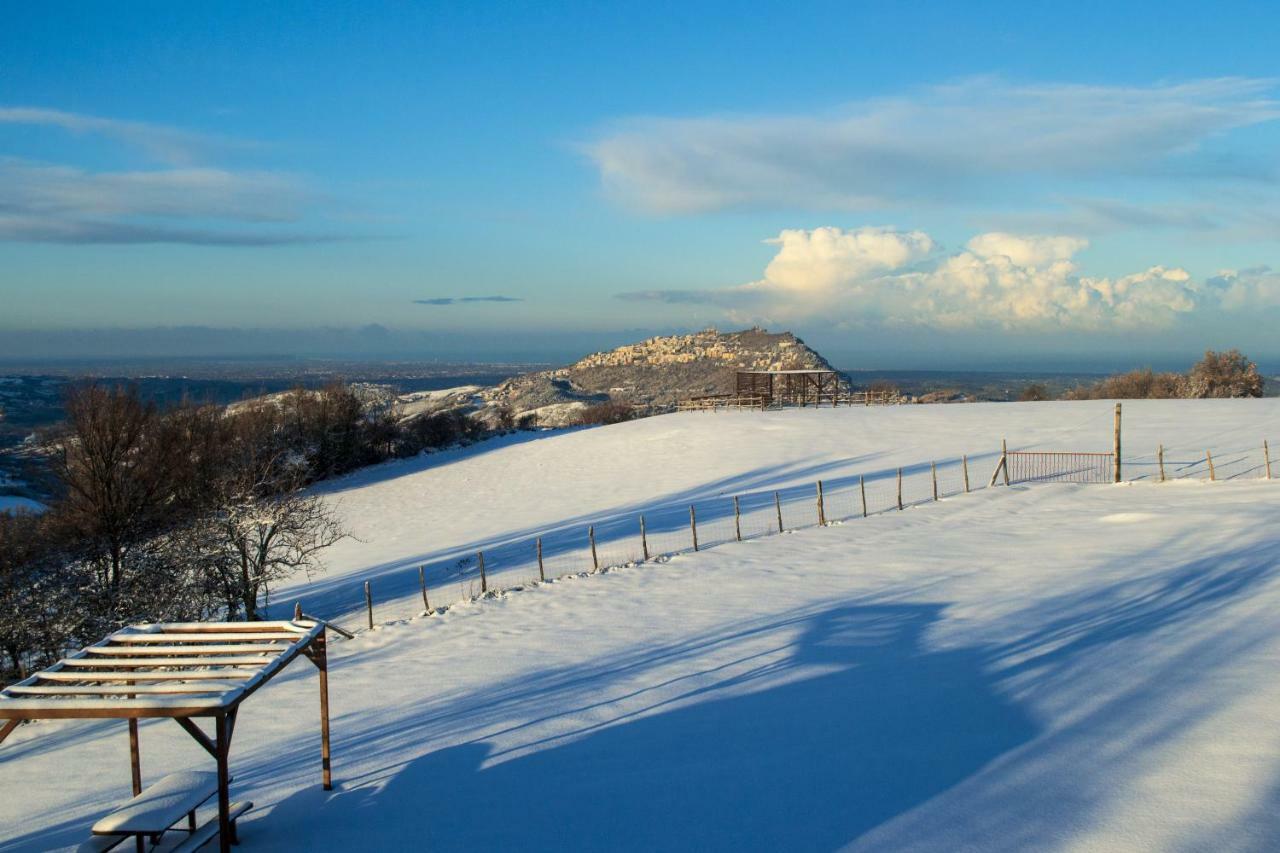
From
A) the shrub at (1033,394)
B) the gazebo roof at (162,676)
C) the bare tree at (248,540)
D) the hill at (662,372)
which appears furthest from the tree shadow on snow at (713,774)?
the shrub at (1033,394)

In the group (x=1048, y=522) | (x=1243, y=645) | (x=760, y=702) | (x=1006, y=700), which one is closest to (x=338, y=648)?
(x=760, y=702)

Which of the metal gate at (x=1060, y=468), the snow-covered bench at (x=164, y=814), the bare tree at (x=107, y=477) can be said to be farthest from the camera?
the metal gate at (x=1060, y=468)

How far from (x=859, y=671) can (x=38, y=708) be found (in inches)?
348

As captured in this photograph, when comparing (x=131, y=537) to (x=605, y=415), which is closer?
(x=131, y=537)

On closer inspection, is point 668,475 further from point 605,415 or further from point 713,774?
point 713,774

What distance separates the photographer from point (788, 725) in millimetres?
9453

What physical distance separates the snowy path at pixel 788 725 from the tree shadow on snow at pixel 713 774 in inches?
1.2

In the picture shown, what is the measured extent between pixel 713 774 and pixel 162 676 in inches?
194

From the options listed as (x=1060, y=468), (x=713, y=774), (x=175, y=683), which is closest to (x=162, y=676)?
(x=175, y=683)

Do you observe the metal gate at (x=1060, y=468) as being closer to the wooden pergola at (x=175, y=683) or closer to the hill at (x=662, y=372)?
the wooden pergola at (x=175, y=683)

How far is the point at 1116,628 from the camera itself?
12312 millimetres

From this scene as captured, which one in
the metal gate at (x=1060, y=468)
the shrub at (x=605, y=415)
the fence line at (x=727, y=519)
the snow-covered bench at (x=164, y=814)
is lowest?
the fence line at (x=727, y=519)

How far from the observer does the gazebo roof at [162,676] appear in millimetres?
6125

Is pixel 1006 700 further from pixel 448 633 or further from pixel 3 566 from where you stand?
pixel 3 566
